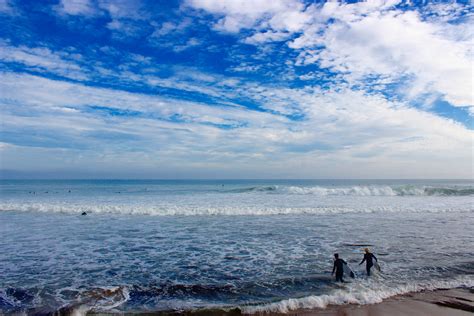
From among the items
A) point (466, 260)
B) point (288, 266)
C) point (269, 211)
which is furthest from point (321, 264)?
point (269, 211)

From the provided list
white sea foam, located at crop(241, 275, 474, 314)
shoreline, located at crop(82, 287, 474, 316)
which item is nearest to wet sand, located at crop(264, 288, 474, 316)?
shoreline, located at crop(82, 287, 474, 316)

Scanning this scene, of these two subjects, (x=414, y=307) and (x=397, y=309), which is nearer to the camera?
(x=397, y=309)

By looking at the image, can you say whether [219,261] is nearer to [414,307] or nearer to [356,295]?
[356,295]

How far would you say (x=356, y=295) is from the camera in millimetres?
9430

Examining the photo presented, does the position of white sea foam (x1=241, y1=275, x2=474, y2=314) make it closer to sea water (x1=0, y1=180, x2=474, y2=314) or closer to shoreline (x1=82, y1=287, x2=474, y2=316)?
sea water (x1=0, y1=180, x2=474, y2=314)

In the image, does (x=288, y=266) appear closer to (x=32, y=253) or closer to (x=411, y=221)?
(x=32, y=253)

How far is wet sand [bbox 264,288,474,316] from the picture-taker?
8.30 m

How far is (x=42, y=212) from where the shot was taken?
30344 mm

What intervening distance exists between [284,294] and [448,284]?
18.8ft

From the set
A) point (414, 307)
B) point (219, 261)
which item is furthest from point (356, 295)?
point (219, 261)

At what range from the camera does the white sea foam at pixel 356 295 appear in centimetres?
863

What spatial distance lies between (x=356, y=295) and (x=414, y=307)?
1541 millimetres

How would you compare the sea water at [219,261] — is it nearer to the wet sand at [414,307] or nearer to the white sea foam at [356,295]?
the white sea foam at [356,295]

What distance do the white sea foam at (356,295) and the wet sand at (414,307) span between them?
0.21 m
